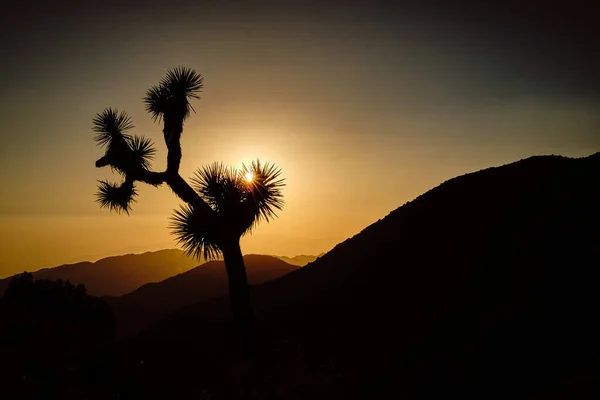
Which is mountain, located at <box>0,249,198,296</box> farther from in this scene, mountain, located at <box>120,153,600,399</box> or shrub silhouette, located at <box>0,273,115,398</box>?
mountain, located at <box>120,153,600,399</box>

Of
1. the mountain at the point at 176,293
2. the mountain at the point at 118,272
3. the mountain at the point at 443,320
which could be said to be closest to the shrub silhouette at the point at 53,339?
the mountain at the point at 443,320

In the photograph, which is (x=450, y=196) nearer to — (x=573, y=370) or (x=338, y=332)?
(x=338, y=332)

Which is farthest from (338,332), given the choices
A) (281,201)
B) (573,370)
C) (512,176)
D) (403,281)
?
(512,176)

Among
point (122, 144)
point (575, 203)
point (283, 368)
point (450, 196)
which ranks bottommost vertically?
point (283, 368)

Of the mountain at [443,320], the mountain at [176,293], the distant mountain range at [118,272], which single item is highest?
the distant mountain range at [118,272]

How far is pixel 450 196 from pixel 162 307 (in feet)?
115

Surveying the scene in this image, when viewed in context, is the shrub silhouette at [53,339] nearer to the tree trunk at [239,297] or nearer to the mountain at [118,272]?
the tree trunk at [239,297]

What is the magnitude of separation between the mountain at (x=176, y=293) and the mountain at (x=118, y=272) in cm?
6522

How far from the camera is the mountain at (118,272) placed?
12506cm

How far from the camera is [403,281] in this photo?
16.3m

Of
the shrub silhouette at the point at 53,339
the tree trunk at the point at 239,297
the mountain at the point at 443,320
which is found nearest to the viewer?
the shrub silhouette at the point at 53,339

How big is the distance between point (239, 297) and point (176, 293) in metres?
41.5

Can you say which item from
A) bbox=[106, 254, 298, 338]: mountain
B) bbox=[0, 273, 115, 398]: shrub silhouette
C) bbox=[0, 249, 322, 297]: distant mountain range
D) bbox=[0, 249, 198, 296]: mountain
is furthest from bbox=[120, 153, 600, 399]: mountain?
bbox=[0, 249, 322, 297]: distant mountain range

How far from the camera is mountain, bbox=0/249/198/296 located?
12506cm
